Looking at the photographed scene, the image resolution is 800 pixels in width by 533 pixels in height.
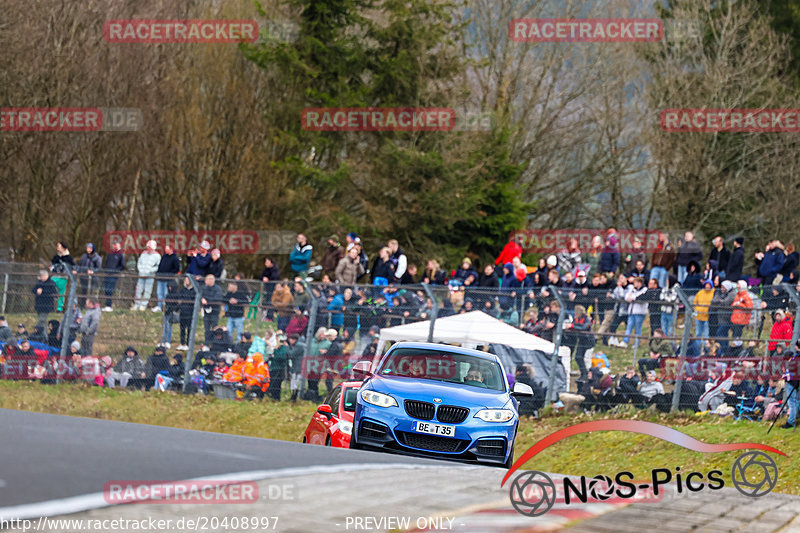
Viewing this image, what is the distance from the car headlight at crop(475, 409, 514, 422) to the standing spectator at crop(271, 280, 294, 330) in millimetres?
8820

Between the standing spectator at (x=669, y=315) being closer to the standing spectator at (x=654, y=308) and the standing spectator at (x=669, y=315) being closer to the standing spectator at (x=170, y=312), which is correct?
the standing spectator at (x=654, y=308)

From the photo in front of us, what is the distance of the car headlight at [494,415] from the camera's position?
441 inches

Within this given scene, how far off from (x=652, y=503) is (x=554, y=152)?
39.5m

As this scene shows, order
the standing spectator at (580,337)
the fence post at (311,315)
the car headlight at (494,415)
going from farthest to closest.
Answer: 1. the fence post at (311,315)
2. the standing spectator at (580,337)
3. the car headlight at (494,415)

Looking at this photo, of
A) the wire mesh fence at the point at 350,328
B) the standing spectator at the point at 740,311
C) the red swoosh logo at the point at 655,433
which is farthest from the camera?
the wire mesh fence at the point at 350,328

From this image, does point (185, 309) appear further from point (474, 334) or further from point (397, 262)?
point (474, 334)

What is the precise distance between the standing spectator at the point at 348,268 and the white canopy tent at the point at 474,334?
4058mm

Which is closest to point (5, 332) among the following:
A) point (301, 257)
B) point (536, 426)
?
point (301, 257)

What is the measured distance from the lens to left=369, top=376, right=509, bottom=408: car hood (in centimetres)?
1123

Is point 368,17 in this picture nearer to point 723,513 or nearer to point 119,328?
point 119,328

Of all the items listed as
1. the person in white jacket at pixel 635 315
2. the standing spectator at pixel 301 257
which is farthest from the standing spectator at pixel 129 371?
the person in white jacket at pixel 635 315

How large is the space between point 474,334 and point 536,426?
1.99 metres

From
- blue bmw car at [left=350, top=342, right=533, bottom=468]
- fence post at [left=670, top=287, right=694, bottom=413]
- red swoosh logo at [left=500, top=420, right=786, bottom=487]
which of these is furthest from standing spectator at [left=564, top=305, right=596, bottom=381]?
blue bmw car at [left=350, top=342, right=533, bottom=468]

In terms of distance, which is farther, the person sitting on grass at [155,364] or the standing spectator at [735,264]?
the standing spectator at [735,264]
